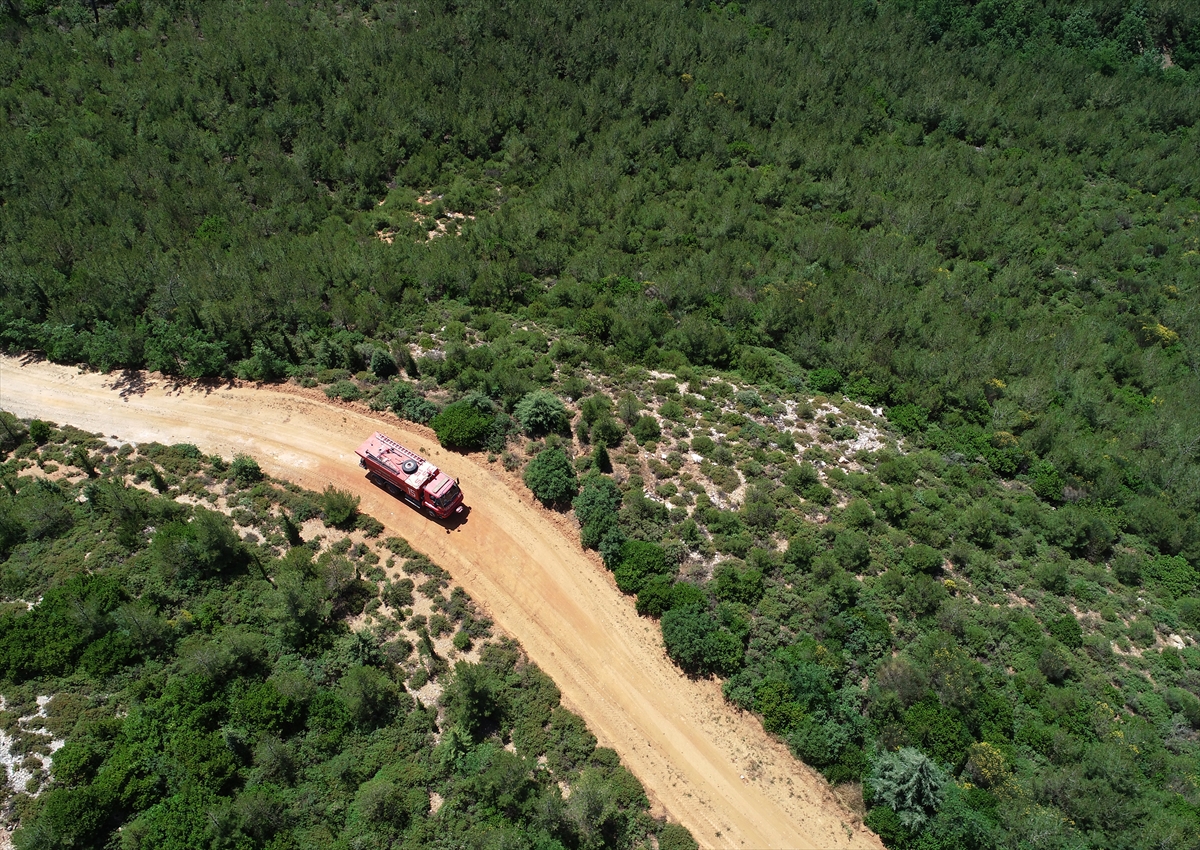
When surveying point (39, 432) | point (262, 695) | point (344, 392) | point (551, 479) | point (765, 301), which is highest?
point (765, 301)

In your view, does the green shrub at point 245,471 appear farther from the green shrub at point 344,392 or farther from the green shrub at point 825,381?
the green shrub at point 825,381

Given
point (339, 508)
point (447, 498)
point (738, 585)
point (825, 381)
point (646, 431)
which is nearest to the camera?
point (738, 585)

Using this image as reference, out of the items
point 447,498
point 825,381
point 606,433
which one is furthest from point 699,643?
point 825,381

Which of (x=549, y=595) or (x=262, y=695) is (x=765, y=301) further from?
(x=262, y=695)

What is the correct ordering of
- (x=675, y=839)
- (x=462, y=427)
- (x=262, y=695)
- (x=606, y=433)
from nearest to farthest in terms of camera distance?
(x=675, y=839) → (x=262, y=695) → (x=462, y=427) → (x=606, y=433)

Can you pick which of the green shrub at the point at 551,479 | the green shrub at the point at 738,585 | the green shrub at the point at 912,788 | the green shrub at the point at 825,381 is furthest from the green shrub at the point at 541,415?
the green shrub at the point at 912,788

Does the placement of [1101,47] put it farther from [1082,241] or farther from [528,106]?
[528,106]
